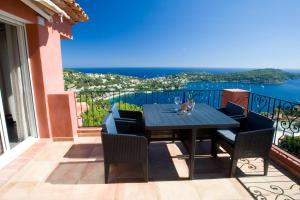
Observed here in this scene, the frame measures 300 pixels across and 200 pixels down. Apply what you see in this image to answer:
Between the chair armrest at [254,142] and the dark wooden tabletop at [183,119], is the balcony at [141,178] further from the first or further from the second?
the dark wooden tabletop at [183,119]

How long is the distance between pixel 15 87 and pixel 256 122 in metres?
3.87

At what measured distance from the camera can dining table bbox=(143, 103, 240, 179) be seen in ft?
6.93

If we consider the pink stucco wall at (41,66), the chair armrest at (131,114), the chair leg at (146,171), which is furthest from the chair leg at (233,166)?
the pink stucco wall at (41,66)

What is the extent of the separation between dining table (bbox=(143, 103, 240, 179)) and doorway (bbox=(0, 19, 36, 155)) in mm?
2205

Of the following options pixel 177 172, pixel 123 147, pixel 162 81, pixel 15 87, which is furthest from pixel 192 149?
pixel 162 81

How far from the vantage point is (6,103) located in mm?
3268

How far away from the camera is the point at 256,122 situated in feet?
8.38

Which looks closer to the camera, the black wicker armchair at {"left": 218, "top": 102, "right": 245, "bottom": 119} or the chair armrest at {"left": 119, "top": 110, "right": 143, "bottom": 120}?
the black wicker armchair at {"left": 218, "top": 102, "right": 245, "bottom": 119}

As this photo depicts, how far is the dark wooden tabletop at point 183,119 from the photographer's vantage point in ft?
6.92

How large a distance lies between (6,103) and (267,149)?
420 cm

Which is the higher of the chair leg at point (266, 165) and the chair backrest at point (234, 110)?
the chair backrest at point (234, 110)

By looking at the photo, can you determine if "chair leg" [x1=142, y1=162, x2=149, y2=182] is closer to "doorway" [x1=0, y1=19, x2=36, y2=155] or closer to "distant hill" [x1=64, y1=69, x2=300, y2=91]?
"doorway" [x1=0, y1=19, x2=36, y2=155]

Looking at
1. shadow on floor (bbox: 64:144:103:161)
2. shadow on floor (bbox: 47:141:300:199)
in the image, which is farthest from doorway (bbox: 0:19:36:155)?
shadow on floor (bbox: 47:141:300:199)

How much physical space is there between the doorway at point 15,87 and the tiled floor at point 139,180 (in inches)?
21.5
